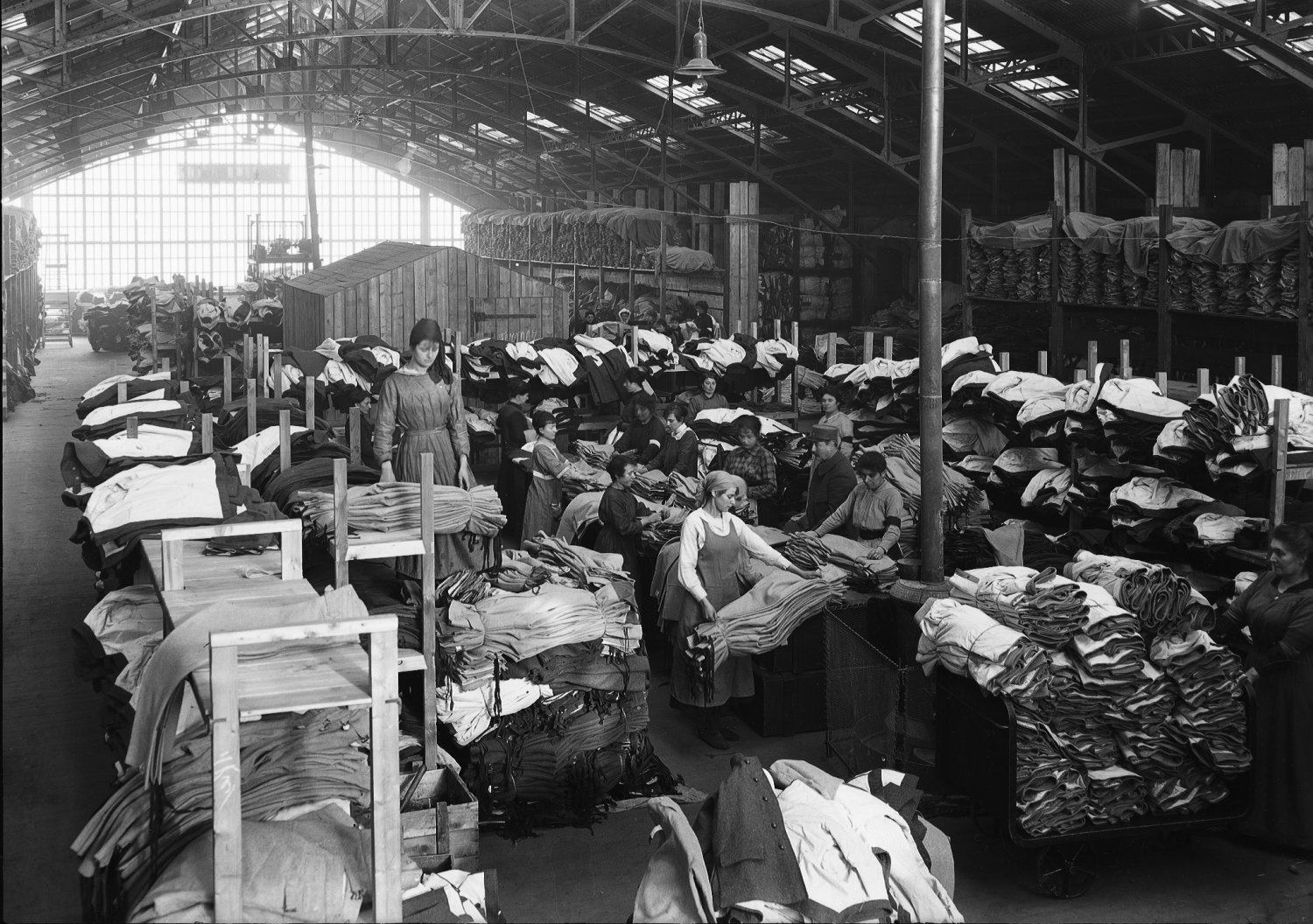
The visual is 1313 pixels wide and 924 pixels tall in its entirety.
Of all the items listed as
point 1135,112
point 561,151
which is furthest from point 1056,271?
point 561,151

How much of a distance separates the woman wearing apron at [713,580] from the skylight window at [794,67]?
16.3 meters

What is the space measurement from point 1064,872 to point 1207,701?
3.49 feet

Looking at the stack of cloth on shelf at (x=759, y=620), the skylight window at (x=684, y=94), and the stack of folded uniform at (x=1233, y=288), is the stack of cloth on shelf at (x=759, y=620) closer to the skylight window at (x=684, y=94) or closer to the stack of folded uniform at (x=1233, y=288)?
the stack of folded uniform at (x=1233, y=288)

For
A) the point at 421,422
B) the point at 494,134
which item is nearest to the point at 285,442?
the point at 421,422

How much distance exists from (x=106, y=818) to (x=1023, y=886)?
4.14m

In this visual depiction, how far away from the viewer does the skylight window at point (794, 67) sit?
22906mm

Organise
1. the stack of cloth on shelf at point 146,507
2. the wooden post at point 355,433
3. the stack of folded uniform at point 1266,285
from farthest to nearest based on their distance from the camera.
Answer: the stack of folded uniform at point 1266,285, the wooden post at point 355,433, the stack of cloth on shelf at point 146,507

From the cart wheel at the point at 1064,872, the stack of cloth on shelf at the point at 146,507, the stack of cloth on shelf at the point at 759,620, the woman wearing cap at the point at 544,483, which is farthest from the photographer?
the woman wearing cap at the point at 544,483

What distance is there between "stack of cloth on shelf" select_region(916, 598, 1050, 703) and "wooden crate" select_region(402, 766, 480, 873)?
7.83 feet

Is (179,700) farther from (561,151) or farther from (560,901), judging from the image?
(561,151)

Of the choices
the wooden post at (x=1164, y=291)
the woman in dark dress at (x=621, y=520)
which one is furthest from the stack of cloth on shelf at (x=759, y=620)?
the wooden post at (x=1164, y=291)

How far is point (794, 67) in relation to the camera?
23.4 m

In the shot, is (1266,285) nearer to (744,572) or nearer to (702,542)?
(744,572)

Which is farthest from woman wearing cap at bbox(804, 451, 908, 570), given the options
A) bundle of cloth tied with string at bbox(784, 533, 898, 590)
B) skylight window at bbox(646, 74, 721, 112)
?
skylight window at bbox(646, 74, 721, 112)
